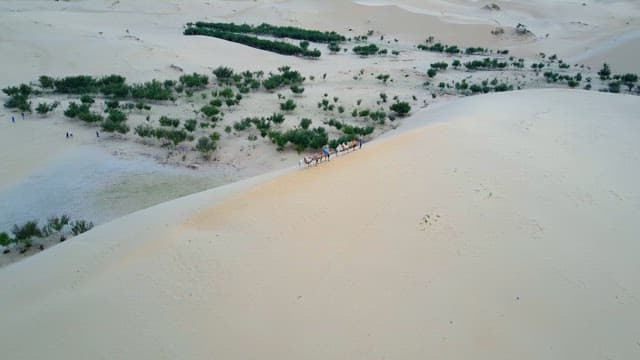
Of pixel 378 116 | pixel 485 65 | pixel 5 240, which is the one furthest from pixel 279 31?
pixel 5 240

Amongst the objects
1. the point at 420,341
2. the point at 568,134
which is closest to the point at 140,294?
the point at 420,341

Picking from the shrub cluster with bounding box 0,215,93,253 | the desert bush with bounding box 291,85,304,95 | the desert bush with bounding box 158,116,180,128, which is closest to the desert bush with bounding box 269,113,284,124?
the desert bush with bounding box 158,116,180,128

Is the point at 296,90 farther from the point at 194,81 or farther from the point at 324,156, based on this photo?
the point at 324,156

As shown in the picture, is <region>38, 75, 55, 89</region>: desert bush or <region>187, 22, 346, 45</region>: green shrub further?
<region>187, 22, 346, 45</region>: green shrub

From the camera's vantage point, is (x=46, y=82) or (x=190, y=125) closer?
(x=190, y=125)

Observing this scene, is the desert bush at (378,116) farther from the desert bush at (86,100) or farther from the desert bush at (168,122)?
the desert bush at (86,100)

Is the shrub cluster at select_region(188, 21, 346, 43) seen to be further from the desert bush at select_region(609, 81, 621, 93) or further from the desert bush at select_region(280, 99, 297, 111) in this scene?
the desert bush at select_region(609, 81, 621, 93)
